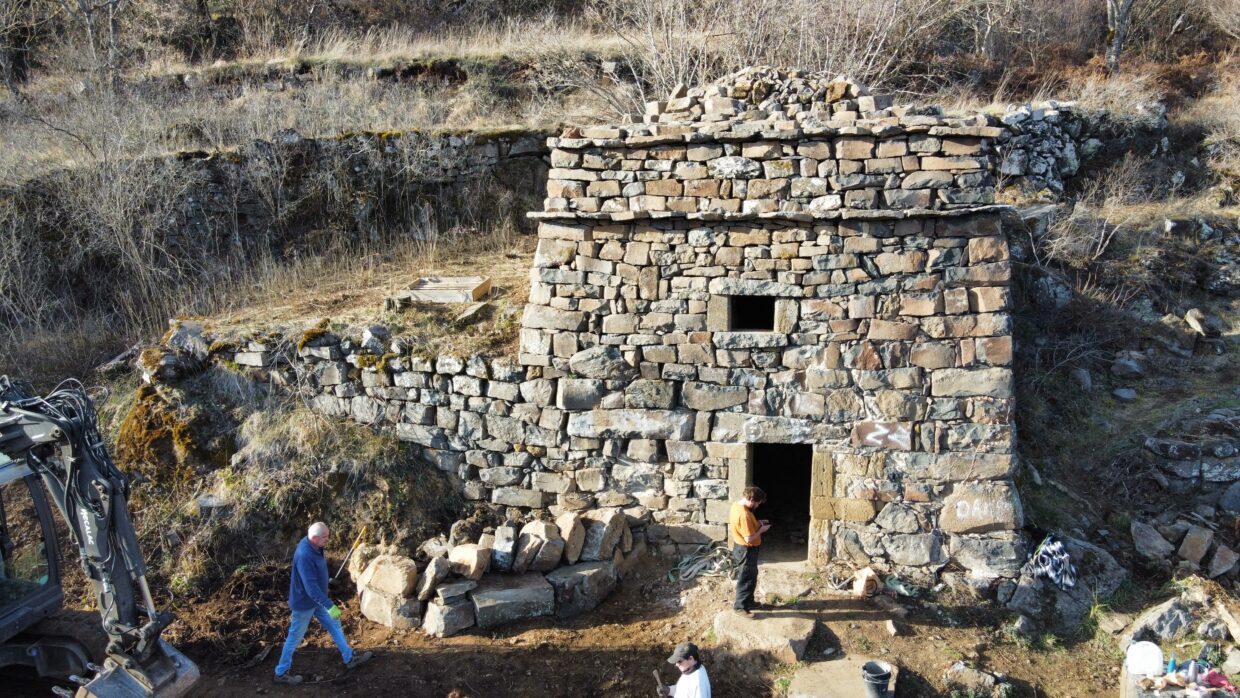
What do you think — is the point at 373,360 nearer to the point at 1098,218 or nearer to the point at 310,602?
the point at 310,602

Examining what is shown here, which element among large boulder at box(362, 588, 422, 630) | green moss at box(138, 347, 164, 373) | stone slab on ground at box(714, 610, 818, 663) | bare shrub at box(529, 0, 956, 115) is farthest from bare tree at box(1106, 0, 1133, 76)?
green moss at box(138, 347, 164, 373)

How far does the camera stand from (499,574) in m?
6.96

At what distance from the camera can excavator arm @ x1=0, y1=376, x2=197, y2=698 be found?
546 cm

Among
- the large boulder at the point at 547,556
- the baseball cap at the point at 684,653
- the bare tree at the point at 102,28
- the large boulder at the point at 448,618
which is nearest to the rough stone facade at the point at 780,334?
the large boulder at the point at 547,556

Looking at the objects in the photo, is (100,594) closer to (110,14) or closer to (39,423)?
(39,423)

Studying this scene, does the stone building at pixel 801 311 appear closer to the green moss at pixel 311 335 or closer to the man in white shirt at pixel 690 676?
the man in white shirt at pixel 690 676

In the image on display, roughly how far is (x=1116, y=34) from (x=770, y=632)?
15.3 m

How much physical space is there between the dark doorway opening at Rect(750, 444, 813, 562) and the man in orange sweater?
71 cm

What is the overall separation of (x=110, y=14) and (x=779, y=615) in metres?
16.7

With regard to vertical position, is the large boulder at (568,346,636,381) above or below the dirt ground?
above

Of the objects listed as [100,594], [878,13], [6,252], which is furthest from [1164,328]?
[6,252]

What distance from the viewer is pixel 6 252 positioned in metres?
10.2

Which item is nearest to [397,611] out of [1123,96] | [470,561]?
[470,561]

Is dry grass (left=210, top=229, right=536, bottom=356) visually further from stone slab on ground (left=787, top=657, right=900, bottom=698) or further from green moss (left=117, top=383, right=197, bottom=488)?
stone slab on ground (left=787, top=657, right=900, bottom=698)
